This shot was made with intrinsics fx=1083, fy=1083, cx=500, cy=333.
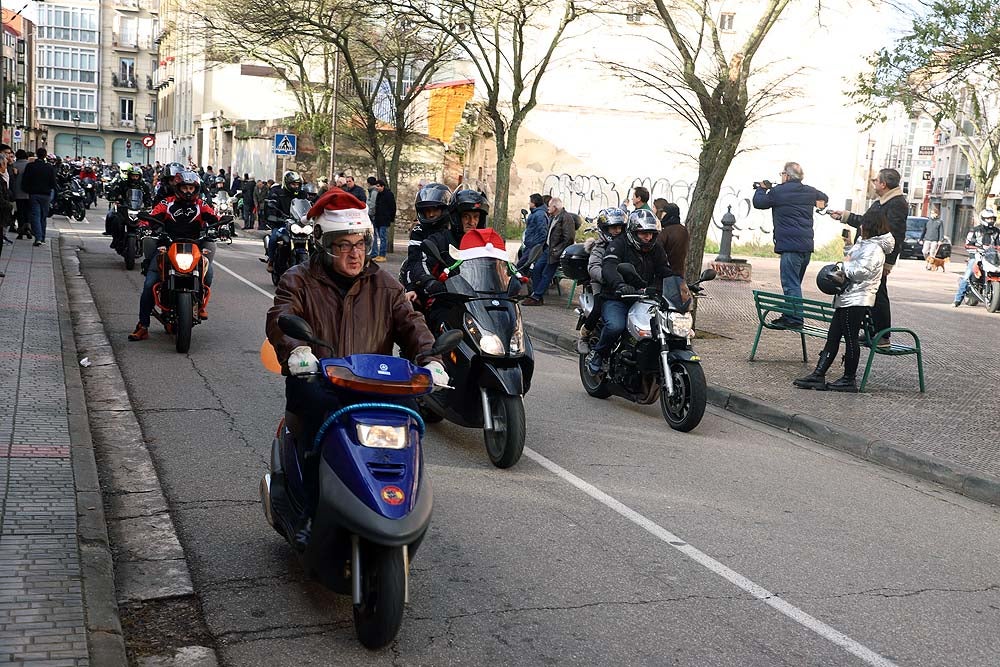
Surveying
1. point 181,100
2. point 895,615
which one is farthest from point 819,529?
point 181,100

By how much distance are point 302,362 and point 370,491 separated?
0.56 m

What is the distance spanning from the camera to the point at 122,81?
102438 mm

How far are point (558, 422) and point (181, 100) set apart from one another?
68.2 meters

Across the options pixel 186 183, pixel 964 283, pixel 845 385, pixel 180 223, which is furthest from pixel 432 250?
pixel 964 283

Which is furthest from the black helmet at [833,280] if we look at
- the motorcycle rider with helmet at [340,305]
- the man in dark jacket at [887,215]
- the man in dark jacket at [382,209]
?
the man in dark jacket at [382,209]

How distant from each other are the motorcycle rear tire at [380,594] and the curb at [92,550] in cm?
85

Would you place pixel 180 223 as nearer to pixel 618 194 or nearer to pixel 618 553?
pixel 618 553

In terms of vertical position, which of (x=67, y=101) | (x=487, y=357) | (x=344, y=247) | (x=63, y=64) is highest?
(x=63, y=64)

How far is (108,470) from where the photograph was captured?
6.36 m

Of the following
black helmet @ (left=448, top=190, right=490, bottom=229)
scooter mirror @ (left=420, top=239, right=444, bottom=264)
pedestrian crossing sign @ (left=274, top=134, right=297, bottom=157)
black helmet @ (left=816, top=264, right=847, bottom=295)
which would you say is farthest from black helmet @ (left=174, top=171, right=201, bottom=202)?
pedestrian crossing sign @ (left=274, top=134, right=297, bottom=157)

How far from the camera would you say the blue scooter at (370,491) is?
3.86 m

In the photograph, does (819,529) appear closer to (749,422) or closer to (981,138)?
(749,422)

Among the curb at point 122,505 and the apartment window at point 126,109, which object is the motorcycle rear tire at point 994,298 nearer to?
the curb at point 122,505

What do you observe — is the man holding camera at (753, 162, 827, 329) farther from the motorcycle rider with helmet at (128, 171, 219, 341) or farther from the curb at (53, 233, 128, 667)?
the curb at (53, 233, 128, 667)
